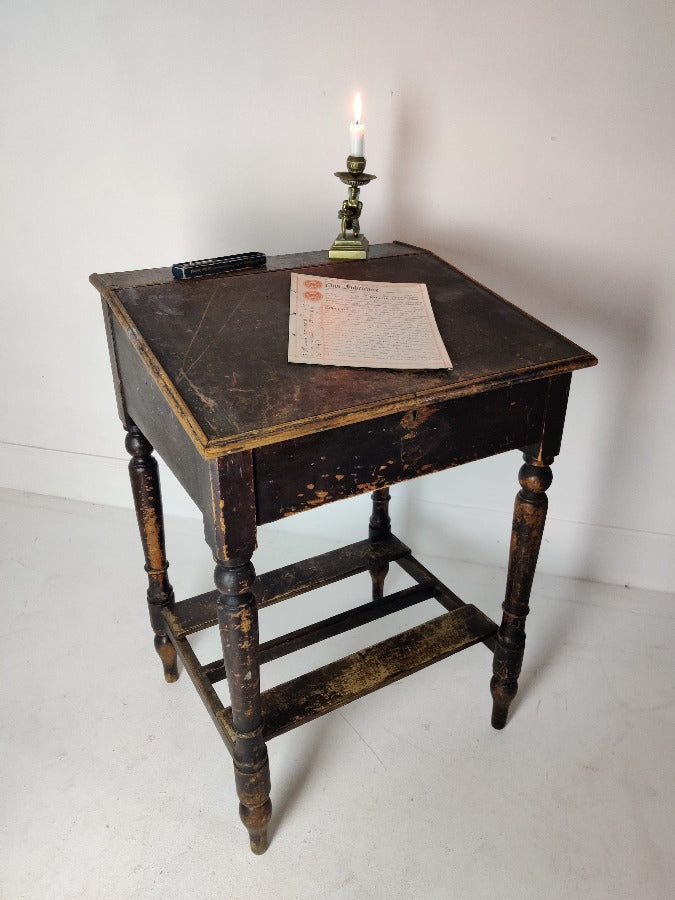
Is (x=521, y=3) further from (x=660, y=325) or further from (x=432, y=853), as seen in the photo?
(x=432, y=853)

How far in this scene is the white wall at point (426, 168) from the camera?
5.61ft

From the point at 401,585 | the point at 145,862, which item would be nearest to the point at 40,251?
the point at 401,585

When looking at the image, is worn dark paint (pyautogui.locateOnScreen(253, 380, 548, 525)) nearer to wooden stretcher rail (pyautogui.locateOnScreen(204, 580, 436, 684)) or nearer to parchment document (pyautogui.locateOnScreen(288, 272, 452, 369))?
parchment document (pyautogui.locateOnScreen(288, 272, 452, 369))

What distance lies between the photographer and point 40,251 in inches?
86.4

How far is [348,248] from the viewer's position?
5.31 feet

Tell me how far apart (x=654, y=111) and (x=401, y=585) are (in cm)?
138

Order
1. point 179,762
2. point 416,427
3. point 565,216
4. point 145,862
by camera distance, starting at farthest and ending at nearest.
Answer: point 565,216
point 179,762
point 145,862
point 416,427

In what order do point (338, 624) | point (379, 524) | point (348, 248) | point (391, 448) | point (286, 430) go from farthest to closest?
point (379, 524) → point (338, 624) → point (348, 248) → point (391, 448) → point (286, 430)

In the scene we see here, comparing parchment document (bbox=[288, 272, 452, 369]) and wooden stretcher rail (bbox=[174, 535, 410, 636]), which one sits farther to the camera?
wooden stretcher rail (bbox=[174, 535, 410, 636])

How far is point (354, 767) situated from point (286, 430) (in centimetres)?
95

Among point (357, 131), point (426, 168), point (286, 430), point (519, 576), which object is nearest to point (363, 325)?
point (286, 430)

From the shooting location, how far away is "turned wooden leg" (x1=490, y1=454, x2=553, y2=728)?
1395 millimetres

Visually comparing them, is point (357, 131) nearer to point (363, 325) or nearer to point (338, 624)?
point (363, 325)

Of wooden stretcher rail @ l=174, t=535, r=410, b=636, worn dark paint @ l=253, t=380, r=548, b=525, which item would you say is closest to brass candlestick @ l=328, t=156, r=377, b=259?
worn dark paint @ l=253, t=380, r=548, b=525
